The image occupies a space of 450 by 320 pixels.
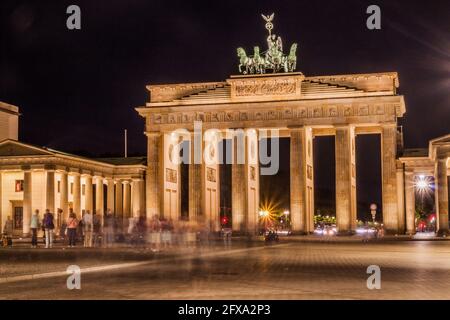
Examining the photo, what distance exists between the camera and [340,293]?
17.2 metres

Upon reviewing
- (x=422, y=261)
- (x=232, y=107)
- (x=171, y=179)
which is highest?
(x=232, y=107)

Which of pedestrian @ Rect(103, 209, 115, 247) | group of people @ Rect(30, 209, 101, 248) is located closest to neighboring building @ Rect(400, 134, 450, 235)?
pedestrian @ Rect(103, 209, 115, 247)

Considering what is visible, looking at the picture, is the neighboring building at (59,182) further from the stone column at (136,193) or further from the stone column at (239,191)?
the stone column at (239,191)

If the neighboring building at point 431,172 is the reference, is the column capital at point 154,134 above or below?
above

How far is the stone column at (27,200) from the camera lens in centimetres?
6988

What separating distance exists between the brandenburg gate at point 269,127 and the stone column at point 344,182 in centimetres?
10

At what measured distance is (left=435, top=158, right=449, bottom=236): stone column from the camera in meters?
62.4

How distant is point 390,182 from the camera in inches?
2847

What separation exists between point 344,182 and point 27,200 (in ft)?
102

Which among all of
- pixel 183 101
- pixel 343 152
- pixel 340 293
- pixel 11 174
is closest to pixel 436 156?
pixel 343 152

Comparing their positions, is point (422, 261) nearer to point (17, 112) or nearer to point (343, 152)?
point (343, 152)

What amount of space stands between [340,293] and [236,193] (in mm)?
58521

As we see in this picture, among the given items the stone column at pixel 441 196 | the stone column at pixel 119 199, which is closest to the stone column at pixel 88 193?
the stone column at pixel 119 199

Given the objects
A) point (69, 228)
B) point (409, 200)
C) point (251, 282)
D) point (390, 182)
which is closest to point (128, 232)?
point (69, 228)
